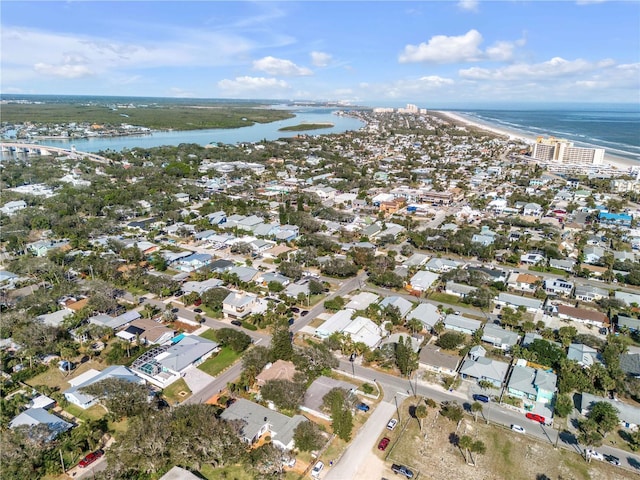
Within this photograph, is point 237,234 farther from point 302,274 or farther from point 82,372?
point 82,372

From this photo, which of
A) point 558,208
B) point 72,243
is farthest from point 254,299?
point 558,208

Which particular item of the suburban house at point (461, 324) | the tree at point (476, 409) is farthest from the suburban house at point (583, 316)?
the tree at point (476, 409)

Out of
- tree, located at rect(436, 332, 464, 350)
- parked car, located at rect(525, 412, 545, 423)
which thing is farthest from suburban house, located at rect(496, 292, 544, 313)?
parked car, located at rect(525, 412, 545, 423)

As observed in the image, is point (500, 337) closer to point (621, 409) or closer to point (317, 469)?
point (621, 409)

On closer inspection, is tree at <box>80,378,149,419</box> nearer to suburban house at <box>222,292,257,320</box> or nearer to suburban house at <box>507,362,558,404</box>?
Result: suburban house at <box>222,292,257,320</box>

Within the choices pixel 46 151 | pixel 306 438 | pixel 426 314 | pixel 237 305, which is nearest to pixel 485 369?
pixel 426 314
